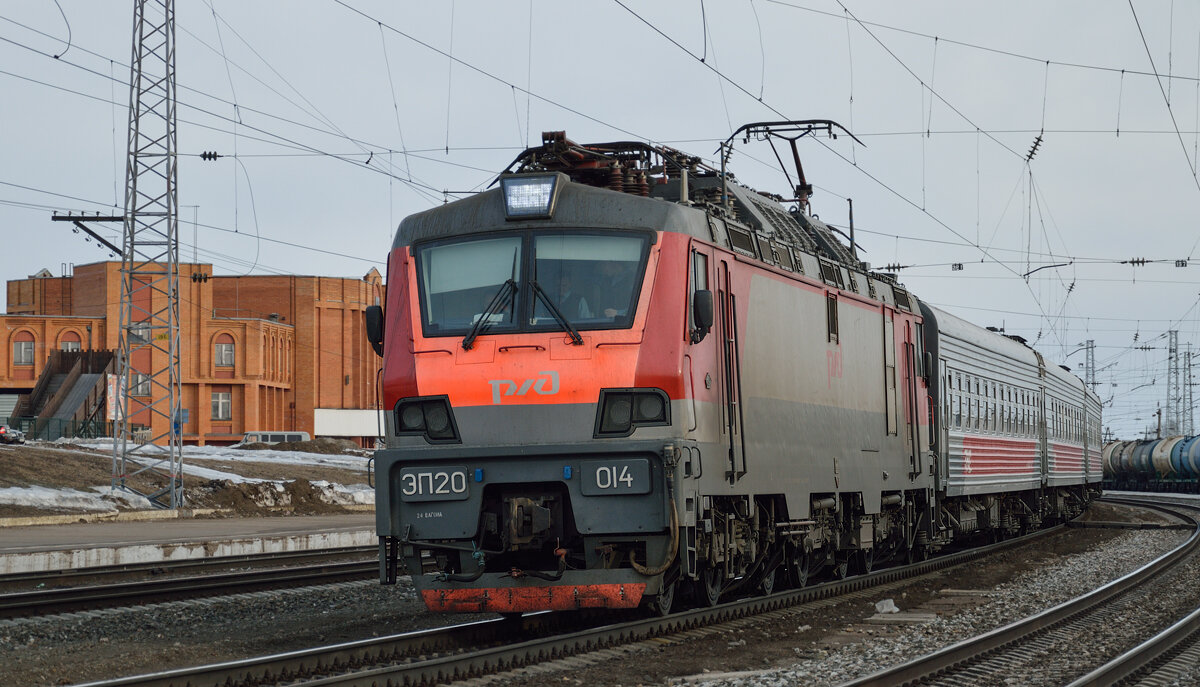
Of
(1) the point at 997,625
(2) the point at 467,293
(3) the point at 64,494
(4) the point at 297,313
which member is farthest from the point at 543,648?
(4) the point at 297,313

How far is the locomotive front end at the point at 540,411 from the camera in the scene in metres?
10.1

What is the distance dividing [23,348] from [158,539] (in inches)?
2308

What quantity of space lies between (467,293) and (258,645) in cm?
341

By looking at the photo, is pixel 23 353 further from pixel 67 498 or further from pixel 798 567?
pixel 798 567

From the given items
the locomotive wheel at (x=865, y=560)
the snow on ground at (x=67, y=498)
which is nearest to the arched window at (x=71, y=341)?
the snow on ground at (x=67, y=498)

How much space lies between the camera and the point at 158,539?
75.1 ft

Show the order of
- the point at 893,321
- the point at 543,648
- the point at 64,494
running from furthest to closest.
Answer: the point at 64,494
the point at 893,321
the point at 543,648

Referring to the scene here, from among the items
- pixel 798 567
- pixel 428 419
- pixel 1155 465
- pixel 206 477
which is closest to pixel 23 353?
pixel 206 477

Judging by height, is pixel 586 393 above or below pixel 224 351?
below

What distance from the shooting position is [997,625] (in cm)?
1231

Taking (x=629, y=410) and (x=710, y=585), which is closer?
(x=629, y=410)

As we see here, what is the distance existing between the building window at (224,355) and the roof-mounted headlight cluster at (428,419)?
6831 centimetres

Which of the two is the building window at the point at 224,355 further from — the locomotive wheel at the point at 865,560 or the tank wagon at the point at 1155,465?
the locomotive wheel at the point at 865,560

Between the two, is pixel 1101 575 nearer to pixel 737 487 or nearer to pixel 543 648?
pixel 737 487
